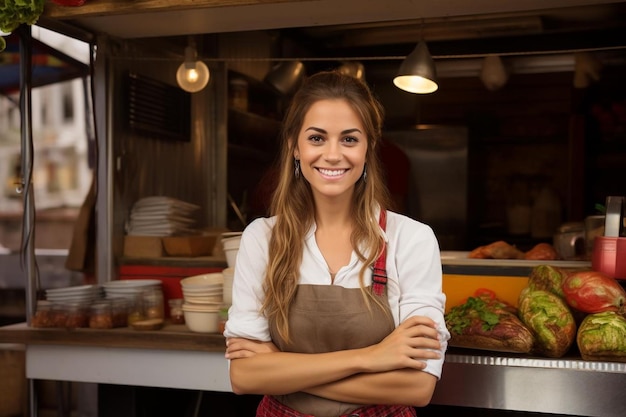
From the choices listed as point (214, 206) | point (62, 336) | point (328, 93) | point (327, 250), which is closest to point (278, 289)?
point (327, 250)

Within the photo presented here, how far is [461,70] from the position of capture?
7152 millimetres

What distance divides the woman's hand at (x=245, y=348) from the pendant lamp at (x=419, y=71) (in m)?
2.32

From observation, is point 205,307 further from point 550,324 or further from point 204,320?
point 550,324

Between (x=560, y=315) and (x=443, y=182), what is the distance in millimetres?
4466

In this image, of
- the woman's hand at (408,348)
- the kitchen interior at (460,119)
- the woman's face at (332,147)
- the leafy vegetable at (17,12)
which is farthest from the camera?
the kitchen interior at (460,119)

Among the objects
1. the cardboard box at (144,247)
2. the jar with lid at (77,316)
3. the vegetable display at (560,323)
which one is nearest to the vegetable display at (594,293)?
the vegetable display at (560,323)

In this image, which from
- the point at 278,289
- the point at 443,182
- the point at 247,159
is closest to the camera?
the point at 278,289

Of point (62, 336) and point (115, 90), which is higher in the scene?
point (115, 90)

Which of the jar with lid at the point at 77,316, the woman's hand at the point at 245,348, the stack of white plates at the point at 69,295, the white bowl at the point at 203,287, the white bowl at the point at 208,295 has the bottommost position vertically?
the jar with lid at the point at 77,316

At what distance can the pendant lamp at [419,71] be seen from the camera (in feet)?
12.9

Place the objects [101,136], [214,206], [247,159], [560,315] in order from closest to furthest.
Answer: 1. [560,315]
2. [101,136]
3. [214,206]
4. [247,159]

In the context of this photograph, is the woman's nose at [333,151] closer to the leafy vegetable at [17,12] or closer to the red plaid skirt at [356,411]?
the red plaid skirt at [356,411]

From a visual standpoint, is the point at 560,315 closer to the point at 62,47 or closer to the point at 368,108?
the point at 368,108

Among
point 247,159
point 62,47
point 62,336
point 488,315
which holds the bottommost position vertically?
point 62,336
